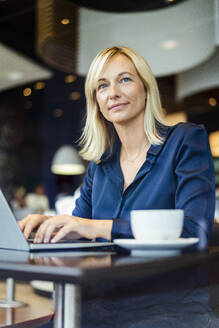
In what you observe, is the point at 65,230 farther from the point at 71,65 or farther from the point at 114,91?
the point at 71,65

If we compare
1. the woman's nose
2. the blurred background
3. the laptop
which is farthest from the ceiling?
the laptop

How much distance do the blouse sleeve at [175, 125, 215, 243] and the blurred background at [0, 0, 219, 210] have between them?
54 cm

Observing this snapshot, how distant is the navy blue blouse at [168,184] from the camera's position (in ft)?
3.00

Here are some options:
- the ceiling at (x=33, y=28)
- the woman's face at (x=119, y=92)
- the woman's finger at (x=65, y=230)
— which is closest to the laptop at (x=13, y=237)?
the woman's finger at (x=65, y=230)

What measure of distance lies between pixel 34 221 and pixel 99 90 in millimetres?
508

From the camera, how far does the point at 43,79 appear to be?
6.84 m

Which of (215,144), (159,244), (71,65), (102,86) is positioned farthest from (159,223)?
(71,65)

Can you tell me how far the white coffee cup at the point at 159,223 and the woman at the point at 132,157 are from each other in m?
0.16

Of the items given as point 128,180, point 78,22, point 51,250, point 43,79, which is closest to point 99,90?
point 128,180

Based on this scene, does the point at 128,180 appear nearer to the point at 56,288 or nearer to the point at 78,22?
the point at 56,288

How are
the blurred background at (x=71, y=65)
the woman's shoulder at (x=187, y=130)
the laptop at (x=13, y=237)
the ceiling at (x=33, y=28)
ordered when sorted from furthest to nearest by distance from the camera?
the ceiling at (x=33, y=28), the blurred background at (x=71, y=65), the woman's shoulder at (x=187, y=130), the laptop at (x=13, y=237)

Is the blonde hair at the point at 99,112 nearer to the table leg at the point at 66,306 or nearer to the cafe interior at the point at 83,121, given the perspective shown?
the cafe interior at the point at 83,121

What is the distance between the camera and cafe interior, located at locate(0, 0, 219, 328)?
59cm

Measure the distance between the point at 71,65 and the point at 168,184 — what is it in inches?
161
